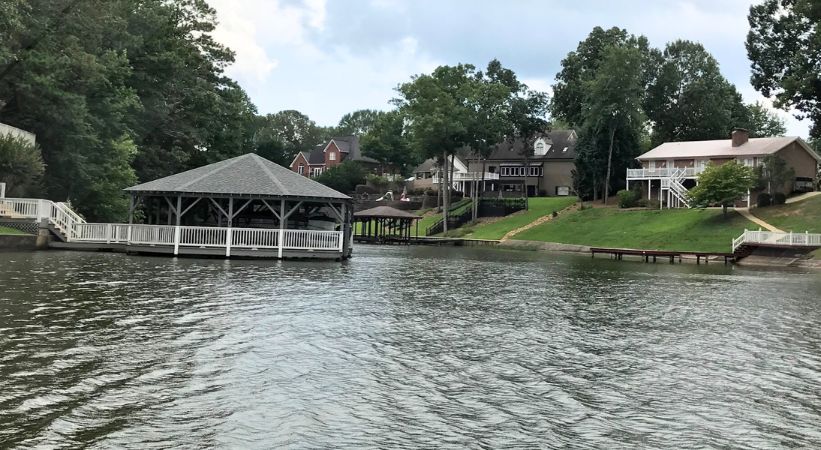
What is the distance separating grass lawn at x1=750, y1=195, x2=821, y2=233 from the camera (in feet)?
174

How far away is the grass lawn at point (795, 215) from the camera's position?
52938mm

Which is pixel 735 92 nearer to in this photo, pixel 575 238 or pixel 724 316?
pixel 575 238

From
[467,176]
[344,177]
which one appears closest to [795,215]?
[467,176]

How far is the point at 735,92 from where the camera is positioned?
94562 millimetres

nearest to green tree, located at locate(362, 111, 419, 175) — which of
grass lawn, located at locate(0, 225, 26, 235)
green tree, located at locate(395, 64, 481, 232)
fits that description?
green tree, located at locate(395, 64, 481, 232)

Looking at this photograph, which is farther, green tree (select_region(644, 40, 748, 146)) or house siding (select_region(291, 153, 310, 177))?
house siding (select_region(291, 153, 310, 177))

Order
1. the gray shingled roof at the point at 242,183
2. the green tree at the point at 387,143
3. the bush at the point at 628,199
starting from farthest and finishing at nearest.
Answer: the green tree at the point at 387,143 → the bush at the point at 628,199 → the gray shingled roof at the point at 242,183

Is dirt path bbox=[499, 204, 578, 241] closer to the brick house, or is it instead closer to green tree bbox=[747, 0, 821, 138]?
green tree bbox=[747, 0, 821, 138]

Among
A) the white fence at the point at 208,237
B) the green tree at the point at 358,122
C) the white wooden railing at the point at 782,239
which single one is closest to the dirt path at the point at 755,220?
Answer: the white wooden railing at the point at 782,239

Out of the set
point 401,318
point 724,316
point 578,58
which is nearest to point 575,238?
point 578,58

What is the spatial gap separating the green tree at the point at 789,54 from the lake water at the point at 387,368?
4077 centimetres

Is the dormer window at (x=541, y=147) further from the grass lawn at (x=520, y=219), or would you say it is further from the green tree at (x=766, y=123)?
the green tree at (x=766, y=123)

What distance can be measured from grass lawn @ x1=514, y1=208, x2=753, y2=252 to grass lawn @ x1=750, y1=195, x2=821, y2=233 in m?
2.15

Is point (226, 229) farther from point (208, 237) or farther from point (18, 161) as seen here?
point (18, 161)
